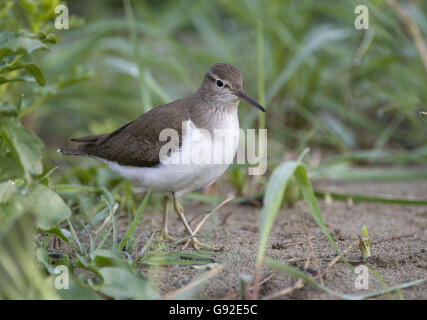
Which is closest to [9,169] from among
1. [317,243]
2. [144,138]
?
[144,138]

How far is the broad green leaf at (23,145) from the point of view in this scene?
313 centimetres

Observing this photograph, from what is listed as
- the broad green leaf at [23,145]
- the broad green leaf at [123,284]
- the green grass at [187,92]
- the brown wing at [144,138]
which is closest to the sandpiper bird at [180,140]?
the brown wing at [144,138]

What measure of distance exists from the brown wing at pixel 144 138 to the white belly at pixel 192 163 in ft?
0.30

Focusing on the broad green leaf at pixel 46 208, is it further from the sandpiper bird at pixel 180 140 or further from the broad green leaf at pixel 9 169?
the sandpiper bird at pixel 180 140

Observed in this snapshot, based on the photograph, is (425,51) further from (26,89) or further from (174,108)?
(26,89)

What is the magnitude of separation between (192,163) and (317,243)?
3.33ft

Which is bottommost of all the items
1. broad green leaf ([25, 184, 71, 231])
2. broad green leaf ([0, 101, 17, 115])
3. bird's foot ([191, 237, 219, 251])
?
bird's foot ([191, 237, 219, 251])

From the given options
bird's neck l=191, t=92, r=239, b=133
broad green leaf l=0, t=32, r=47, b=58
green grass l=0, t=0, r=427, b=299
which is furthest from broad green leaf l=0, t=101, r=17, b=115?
bird's neck l=191, t=92, r=239, b=133

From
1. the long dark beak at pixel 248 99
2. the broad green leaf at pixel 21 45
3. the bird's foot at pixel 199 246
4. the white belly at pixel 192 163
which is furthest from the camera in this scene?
the long dark beak at pixel 248 99

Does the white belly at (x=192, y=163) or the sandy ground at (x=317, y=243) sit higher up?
the white belly at (x=192, y=163)

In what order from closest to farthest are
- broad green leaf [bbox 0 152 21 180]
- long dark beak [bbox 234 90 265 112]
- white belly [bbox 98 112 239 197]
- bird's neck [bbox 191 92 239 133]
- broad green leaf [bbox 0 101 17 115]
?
broad green leaf [bbox 0 101 17 115] → broad green leaf [bbox 0 152 21 180] → white belly [bbox 98 112 239 197] → bird's neck [bbox 191 92 239 133] → long dark beak [bbox 234 90 265 112]

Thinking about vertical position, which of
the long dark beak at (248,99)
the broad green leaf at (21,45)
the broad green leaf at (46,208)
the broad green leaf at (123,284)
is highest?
the broad green leaf at (21,45)

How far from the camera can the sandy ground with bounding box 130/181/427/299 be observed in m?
3.16

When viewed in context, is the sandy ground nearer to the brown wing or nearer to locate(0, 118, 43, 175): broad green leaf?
the brown wing
